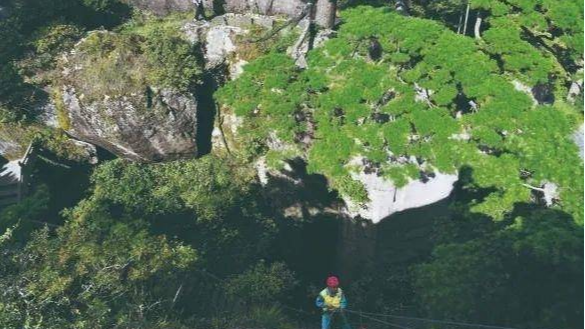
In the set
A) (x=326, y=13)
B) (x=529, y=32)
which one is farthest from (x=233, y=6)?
(x=529, y=32)

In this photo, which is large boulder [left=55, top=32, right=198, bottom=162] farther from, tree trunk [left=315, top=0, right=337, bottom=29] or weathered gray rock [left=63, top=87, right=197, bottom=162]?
tree trunk [left=315, top=0, right=337, bottom=29]

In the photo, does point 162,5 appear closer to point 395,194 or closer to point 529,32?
point 395,194

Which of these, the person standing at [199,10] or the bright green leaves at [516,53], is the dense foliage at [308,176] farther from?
the person standing at [199,10]

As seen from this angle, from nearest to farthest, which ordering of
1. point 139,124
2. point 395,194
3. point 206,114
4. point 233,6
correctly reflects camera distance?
1. point 395,194
2. point 139,124
3. point 206,114
4. point 233,6

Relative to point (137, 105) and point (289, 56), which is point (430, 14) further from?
point (137, 105)

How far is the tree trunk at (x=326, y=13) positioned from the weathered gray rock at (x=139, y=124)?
5422 mm

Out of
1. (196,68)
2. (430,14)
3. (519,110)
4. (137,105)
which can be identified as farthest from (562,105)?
(137,105)

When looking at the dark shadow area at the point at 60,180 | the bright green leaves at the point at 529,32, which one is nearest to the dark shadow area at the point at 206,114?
the dark shadow area at the point at 60,180

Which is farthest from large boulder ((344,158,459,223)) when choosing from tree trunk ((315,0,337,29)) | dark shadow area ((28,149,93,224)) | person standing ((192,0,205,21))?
dark shadow area ((28,149,93,224))

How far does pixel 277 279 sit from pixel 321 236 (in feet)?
14.1

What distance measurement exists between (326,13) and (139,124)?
7.74 metres

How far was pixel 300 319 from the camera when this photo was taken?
19.6 m

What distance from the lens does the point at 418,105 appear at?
49.3 ft

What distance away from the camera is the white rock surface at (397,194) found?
1854 cm
